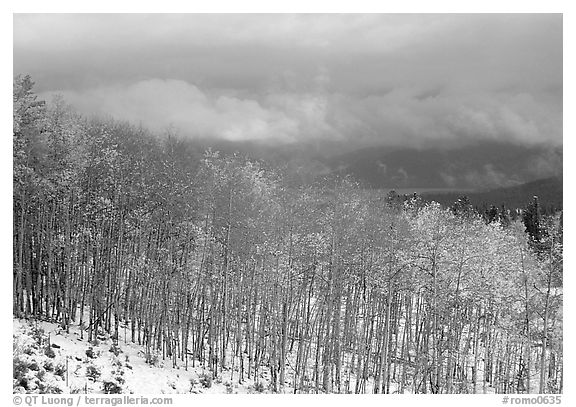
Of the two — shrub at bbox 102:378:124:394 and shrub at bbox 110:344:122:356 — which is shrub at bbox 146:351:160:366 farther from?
shrub at bbox 102:378:124:394

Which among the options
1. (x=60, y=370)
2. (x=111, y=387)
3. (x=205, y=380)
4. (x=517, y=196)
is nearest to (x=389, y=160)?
(x=517, y=196)

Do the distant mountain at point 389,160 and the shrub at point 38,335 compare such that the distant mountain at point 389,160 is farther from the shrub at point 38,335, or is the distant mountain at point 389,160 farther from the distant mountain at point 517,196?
the shrub at point 38,335

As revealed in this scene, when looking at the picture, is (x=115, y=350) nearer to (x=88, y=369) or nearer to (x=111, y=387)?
(x=88, y=369)

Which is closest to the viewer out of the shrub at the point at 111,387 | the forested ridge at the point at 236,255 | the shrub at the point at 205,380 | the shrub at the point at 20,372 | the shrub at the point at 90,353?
the shrub at the point at 20,372

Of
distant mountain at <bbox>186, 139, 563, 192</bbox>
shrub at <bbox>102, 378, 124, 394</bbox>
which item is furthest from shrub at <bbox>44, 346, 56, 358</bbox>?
distant mountain at <bbox>186, 139, 563, 192</bbox>

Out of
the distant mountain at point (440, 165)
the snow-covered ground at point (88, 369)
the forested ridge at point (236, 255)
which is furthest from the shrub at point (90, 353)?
the distant mountain at point (440, 165)
